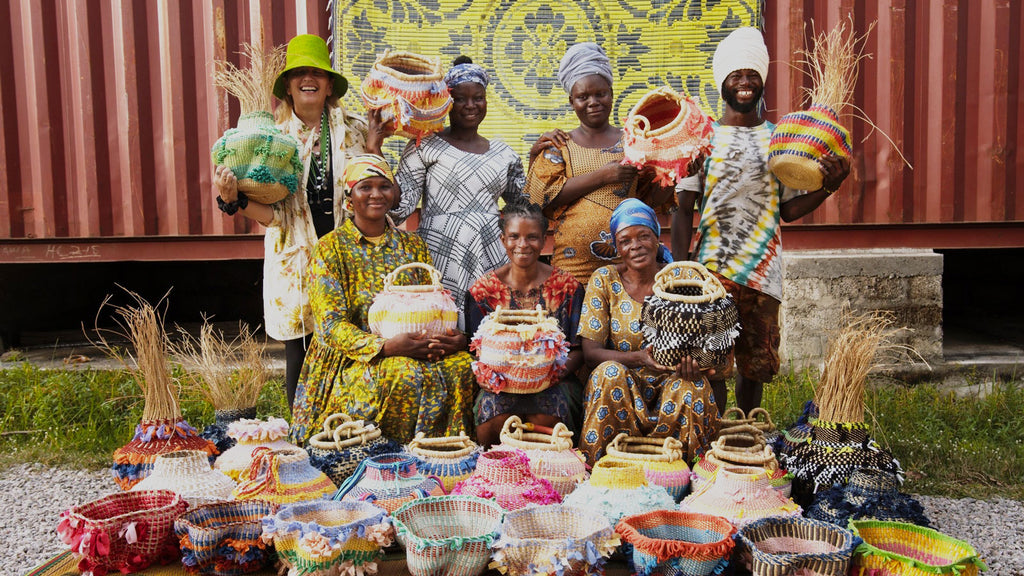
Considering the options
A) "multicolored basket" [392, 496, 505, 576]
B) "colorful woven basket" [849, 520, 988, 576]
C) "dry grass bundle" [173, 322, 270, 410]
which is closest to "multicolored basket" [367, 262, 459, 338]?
"multicolored basket" [392, 496, 505, 576]

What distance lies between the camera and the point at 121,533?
8.29 ft

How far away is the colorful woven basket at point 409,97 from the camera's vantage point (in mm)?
3768

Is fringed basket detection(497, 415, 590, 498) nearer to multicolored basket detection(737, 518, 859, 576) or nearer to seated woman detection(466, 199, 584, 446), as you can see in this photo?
seated woman detection(466, 199, 584, 446)

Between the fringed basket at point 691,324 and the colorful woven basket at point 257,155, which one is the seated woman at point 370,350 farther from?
the fringed basket at point 691,324

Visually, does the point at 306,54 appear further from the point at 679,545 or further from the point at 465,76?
the point at 679,545

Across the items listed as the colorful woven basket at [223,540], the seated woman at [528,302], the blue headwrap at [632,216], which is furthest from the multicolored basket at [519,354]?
the colorful woven basket at [223,540]

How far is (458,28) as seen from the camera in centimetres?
619

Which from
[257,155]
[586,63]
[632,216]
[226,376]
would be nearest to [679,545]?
[632,216]

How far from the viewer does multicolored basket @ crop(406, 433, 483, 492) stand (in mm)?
2967

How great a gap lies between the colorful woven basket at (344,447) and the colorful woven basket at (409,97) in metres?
1.41

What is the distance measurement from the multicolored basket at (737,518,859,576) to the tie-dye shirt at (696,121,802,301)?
1.40 m

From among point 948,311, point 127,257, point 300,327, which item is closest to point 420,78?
point 300,327

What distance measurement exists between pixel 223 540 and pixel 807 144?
272 centimetres

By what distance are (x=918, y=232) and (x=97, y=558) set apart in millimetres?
6048
